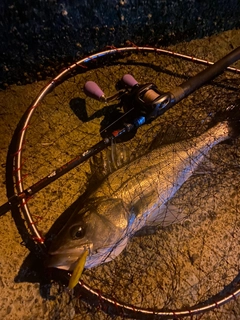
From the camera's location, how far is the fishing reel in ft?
8.29

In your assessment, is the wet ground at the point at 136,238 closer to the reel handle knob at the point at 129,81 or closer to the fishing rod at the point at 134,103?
the fishing rod at the point at 134,103

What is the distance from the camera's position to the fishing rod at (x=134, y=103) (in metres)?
2.45

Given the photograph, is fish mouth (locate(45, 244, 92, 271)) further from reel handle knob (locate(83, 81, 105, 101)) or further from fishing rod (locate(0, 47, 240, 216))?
reel handle knob (locate(83, 81, 105, 101))

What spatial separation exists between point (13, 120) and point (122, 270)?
1.52 meters

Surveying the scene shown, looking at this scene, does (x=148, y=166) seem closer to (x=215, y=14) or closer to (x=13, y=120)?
(x=13, y=120)

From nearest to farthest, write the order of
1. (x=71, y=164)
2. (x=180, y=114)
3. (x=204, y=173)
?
(x=71, y=164) → (x=204, y=173) → (x=180, y=114)

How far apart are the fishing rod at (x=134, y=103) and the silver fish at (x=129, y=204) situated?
0.27 metres

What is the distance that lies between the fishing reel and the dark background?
0.45m

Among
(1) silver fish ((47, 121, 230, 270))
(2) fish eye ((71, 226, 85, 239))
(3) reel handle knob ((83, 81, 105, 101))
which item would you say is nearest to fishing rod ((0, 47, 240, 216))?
(3) reel handle knob ((83, 81, 105, 101))

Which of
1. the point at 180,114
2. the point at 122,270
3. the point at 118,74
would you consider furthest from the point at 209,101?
the point at 122,270

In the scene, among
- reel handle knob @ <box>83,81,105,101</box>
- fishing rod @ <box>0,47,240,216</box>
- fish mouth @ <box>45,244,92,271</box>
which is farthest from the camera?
reel handle knob @ <box>83,81,105,101</box>

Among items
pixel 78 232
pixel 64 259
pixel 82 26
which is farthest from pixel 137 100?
pixel 64 259

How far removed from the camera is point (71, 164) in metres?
2.52

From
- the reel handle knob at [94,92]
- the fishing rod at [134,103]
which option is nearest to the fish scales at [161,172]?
the fishing rod at [134,103]
